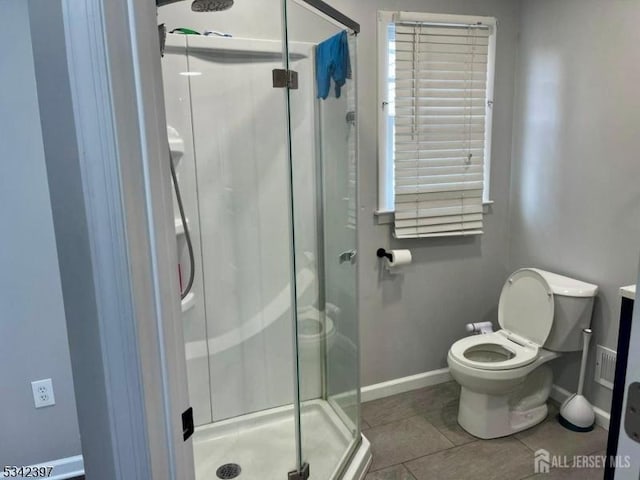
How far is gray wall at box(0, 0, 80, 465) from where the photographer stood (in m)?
1.83

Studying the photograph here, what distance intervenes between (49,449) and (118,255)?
75.5 inches

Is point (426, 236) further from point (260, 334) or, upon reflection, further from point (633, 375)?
point (633, 375)

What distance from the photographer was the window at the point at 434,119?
248cm

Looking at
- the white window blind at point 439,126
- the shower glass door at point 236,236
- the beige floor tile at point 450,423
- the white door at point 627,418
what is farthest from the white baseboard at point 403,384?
the white door at point 627,418

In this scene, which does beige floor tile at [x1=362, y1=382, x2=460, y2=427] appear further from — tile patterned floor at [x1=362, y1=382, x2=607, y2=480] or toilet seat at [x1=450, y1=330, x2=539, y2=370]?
toilet seat at [x1=450, y1=330, x2=539, y2=370]

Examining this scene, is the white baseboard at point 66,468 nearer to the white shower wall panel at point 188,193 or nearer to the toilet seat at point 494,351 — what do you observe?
the white shower wall panel at point 188,193

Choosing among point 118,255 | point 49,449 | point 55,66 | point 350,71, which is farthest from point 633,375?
point 49,449

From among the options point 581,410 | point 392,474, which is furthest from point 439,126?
point 392,474

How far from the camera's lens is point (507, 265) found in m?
2.97

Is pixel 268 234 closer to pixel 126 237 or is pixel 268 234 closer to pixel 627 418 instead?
pixel 126 237

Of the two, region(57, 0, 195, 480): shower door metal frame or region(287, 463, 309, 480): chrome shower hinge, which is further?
region(287, 463, 309, 480): chrome shower hinge

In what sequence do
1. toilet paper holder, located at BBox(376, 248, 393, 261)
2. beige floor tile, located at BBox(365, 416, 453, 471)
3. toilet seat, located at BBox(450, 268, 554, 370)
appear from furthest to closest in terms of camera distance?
toilet paper holder, located at BBox(376, 248, 393, 261) < toilet seat, located at BBox(450, 268, 554, 370) < beige floor tile, located at BBox(365, 416, 453, 471)

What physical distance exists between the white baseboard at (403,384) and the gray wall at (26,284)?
1.55 metres

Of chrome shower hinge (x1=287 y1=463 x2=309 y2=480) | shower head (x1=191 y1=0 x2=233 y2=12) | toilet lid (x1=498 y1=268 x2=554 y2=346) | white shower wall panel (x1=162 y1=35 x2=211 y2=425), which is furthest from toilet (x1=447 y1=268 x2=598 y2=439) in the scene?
shower head (x1=191 y1=0 x2=233 y2=12)
